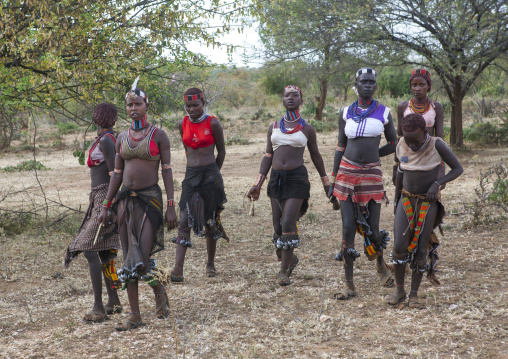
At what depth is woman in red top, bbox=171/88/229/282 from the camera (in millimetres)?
5219

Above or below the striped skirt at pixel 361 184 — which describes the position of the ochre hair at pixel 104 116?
above

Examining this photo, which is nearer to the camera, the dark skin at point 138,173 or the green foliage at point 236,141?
the dark skin at point 138,173

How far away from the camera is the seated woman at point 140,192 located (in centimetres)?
410

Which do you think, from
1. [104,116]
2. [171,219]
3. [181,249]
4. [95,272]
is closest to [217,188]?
[181,249]

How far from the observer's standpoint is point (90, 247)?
417cm

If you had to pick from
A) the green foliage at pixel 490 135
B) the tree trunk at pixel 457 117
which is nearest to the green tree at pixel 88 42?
the tree trunk at pixel 457 117

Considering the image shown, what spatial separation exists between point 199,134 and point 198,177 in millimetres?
415

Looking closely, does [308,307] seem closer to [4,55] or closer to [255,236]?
[255,236]

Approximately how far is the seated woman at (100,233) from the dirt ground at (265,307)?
0.17m

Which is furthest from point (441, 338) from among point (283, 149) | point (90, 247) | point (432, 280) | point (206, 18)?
point (206, 18)

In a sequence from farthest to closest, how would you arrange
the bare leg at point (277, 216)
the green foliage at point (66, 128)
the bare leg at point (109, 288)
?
the green foliage at point (66, 128), the bare leg at point (277, 216), the bare leg at point (109, 288)

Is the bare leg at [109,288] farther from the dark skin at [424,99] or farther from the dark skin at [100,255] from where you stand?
the dark skin at [424,99]

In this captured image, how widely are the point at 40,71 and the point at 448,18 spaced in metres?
8.54

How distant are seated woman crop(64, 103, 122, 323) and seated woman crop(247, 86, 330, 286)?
150 centimetres
